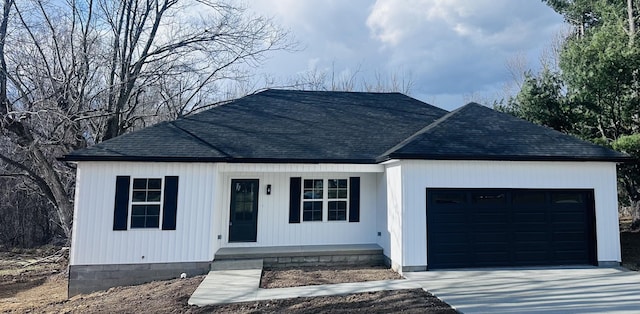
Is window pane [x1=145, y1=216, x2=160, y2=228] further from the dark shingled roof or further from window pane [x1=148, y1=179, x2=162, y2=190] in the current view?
the dark shingled roof

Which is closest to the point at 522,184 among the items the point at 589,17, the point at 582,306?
the point at 582,306

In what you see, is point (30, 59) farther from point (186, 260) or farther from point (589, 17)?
point (589, 17)

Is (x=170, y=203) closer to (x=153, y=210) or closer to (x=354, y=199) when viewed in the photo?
(x=153, y=210)

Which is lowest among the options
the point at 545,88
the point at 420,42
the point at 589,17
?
the point at 545,88

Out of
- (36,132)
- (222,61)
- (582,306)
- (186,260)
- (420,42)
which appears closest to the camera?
(582,306)

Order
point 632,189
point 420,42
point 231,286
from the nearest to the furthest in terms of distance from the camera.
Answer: point 231,286, point 632,189, point 420,42

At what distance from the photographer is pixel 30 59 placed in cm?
1147

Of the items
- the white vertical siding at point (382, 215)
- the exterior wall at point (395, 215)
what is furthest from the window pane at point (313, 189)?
the exterior wall at point (395, 215)

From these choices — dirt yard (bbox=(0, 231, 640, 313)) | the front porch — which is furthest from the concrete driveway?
the front porch

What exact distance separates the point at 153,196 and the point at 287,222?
3.34 meters

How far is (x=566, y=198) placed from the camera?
823 centimetres

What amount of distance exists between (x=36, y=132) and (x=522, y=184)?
1378 centimetres

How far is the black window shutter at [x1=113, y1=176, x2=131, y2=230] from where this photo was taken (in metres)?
7.71

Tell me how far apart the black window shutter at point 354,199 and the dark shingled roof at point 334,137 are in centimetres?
92
